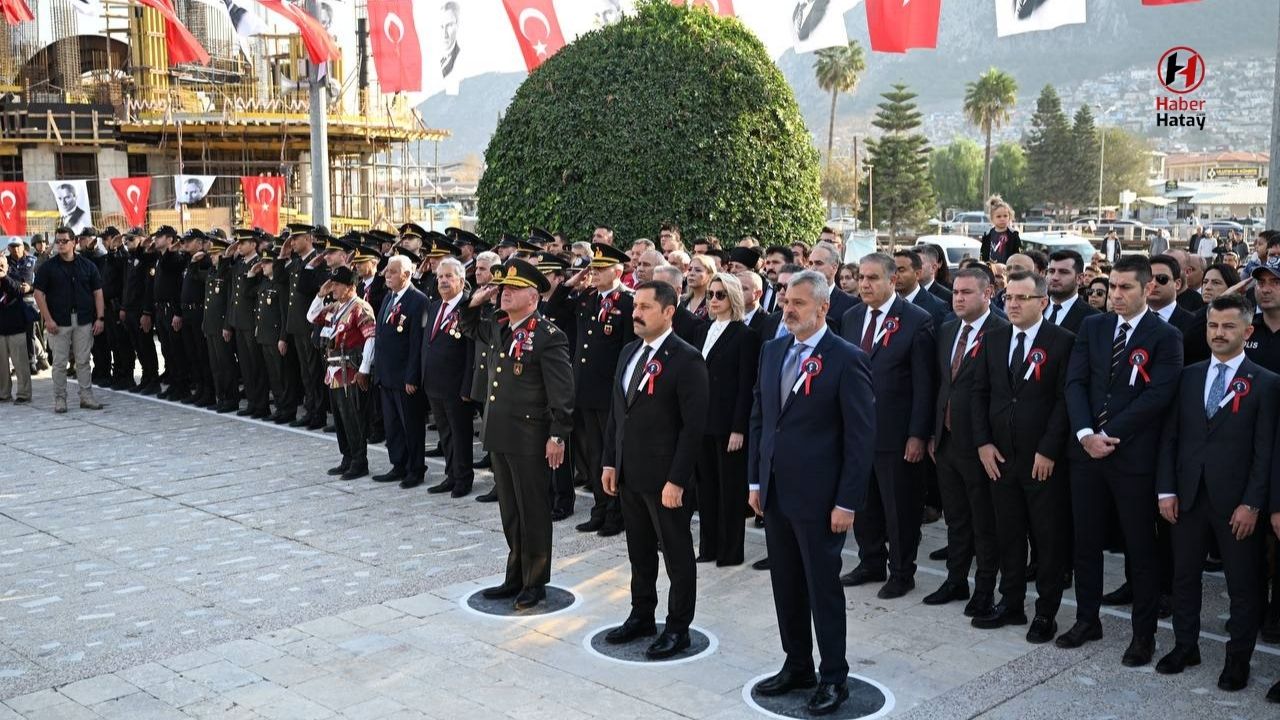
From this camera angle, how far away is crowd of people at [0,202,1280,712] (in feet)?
17.5

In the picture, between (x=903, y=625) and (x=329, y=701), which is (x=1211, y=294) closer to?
(x=903, y=625)

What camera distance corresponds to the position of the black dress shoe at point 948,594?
6.70 m

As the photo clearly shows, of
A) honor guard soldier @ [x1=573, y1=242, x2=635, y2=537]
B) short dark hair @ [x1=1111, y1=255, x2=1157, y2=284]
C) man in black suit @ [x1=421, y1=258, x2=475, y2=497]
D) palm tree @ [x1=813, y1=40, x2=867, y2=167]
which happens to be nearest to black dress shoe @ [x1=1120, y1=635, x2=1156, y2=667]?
short dark hair @ [x1=1111, y1=255, x2=1157, y2=284]

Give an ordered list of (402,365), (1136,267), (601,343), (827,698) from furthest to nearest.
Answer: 1. (402,365)
2. (601,343)
3. (1136,267)
4. (827,698)

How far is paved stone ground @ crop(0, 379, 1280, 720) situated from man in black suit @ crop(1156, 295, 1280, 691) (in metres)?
0.26

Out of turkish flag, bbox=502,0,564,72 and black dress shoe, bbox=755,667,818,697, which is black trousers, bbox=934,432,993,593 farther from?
turkish flag, bbox=502,0,564,72

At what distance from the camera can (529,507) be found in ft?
21.6

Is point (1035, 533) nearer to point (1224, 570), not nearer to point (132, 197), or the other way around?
point (1224, 570)

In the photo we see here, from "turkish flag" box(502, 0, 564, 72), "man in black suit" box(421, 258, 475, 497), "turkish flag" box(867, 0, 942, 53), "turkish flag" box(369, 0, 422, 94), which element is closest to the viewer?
"man in black suit" box(421, 258, 475, 497)

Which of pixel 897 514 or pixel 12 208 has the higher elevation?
pixel 12 208

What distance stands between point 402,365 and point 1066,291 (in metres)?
5.19

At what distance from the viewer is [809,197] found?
1467 centimetres

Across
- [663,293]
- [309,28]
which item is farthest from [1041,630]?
[309,28]

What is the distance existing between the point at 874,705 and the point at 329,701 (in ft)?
7.87
